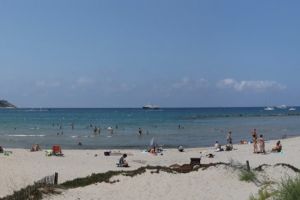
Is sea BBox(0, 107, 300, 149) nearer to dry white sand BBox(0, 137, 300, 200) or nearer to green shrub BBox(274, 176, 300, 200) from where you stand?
dry white sand BBox(0, 137, 300, 200)

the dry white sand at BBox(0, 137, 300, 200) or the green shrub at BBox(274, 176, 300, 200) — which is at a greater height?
the green shrub at BBox(274, 176, 300, 200)

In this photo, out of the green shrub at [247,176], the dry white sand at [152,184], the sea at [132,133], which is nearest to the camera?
the dry white sand at [152,184]

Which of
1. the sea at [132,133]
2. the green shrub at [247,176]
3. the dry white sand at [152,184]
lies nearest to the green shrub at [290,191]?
the dry white sand at [152,184]

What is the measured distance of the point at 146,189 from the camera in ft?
52.7

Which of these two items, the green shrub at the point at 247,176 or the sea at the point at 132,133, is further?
the sea at the point at 132,133

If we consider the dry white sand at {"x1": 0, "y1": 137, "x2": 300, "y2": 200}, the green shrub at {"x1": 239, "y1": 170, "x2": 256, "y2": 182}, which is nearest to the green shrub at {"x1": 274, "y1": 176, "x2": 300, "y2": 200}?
the dry white sand at {"x1": 0, "y1": 137, "x2": 300, "y2": 200}

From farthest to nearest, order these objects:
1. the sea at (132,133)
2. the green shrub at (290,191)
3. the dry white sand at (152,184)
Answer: the sea at (132,133) → the dry white sand at (152,184) → the green shrub at (290,191)

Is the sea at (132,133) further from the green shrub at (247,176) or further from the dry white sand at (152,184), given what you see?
the green shrub at (247,176)

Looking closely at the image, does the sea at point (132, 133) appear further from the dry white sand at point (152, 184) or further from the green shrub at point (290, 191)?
the green shrub at point (290, 191)


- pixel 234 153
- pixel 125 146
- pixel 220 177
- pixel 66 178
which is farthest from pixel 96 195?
pixel 125 146

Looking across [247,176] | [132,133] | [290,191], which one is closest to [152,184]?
[247,176]

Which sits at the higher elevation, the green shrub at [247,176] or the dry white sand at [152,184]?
the green shrub at [247,176]

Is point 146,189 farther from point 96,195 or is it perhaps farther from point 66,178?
point 66,178

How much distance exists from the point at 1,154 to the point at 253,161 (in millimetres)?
15920
